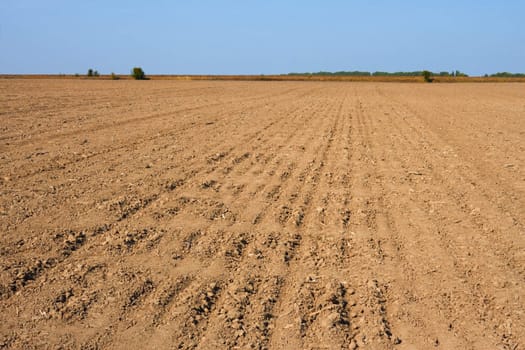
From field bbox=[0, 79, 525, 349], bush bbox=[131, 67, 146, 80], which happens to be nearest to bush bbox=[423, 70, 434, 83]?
bush bbox=[131, 67, 146, 80]

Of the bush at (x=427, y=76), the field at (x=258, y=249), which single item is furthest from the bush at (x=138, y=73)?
the field at (x=258, y=249)

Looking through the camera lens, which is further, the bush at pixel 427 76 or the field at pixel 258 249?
the bush at pixel 427 76

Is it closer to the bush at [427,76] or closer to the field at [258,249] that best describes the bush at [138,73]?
the bush at [427,76]

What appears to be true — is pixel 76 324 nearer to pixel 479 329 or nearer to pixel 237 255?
pixel 237 255

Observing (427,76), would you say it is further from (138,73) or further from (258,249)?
(258,249)

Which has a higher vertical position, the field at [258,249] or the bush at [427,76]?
the field at [258,249]

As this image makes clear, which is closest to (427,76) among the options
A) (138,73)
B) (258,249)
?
(138,73)

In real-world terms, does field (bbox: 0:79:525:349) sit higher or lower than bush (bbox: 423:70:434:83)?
higher

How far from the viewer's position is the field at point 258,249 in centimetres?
331

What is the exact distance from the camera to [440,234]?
5098 mm

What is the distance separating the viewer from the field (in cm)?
331

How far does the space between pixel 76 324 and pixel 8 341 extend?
39 cm

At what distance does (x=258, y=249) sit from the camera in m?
4.61

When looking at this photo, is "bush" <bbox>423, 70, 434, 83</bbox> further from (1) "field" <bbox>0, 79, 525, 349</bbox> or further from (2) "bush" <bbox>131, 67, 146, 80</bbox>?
(1) "field" <bbox>0, 79, 525, 349</bbox>
